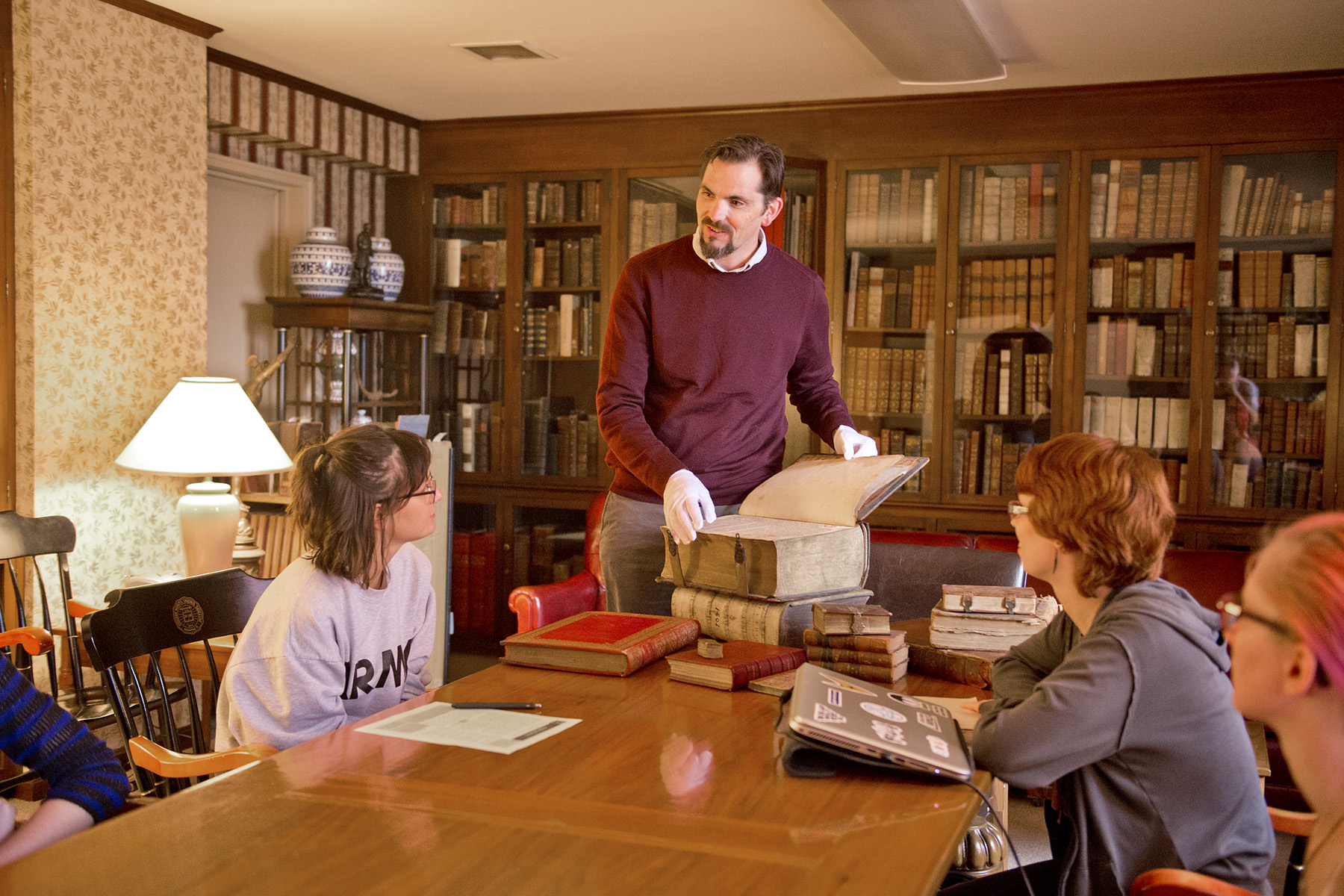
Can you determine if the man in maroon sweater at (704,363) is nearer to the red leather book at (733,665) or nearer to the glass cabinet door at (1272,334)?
the red leather book at (733,665)

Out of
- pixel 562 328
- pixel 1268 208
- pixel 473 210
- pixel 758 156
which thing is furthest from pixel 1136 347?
pixel 473 210

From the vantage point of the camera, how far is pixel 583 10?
3473mm

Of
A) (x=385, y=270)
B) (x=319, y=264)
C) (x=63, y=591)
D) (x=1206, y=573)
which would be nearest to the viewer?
(x=63, y=591)

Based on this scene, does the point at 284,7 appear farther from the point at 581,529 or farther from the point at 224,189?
the point at 581,529

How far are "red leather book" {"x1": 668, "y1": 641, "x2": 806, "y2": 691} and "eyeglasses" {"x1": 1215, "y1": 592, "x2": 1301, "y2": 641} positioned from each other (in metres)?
0.70

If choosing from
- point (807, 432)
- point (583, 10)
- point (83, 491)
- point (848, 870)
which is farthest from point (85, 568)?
point (848, 870)

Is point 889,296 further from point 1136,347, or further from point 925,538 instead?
point 925,538

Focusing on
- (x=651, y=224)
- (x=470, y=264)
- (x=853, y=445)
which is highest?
(x=651, y=224)

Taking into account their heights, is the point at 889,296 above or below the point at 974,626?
above

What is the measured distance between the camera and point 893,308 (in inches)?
177

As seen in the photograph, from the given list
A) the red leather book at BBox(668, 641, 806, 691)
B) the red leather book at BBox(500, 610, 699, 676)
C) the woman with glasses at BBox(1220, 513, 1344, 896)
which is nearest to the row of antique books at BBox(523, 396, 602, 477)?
the red leather book at BBox(500, 610, 699, 676)

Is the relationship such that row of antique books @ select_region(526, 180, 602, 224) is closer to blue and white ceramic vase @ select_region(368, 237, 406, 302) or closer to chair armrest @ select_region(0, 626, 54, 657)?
blue and white ceramic vase @ select_region(368, 237, 406, 302)

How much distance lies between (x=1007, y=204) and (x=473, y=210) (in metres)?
2.26

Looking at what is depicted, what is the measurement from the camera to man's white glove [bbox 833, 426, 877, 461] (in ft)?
6.81
